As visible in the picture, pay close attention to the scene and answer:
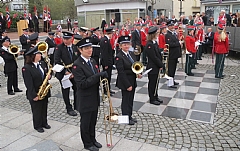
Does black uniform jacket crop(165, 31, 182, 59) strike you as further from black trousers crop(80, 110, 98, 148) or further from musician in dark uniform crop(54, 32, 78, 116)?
black trousers crop(80, 110, 98, 148)

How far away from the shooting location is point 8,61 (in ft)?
27.2

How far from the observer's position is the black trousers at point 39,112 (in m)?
5.39

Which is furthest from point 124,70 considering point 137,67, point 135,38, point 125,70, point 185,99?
point 135,38

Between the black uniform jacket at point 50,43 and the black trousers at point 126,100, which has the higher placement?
the black uniform jacket at point 50,43

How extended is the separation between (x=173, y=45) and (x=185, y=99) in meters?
2.02

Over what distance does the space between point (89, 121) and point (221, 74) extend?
7.05 meters

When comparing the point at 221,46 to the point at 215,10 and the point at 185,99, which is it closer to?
the point at 185,99

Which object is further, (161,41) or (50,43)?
(50,43)

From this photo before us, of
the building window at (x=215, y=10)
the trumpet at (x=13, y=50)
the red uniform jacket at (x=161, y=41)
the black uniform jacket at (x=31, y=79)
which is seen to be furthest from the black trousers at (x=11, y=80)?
the building window at (x=215, y=10)

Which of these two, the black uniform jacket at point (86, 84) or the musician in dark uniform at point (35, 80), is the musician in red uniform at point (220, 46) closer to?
the black uniform jacket at point (86, 84)

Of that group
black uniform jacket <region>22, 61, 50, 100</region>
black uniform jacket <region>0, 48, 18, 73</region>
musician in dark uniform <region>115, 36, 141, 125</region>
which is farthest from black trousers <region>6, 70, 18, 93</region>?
musician in dark uniform <region>115, 36, 141, 125</region>

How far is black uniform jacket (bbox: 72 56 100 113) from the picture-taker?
418cm

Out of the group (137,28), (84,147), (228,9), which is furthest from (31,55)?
(228,9)

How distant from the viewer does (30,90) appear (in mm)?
5160
